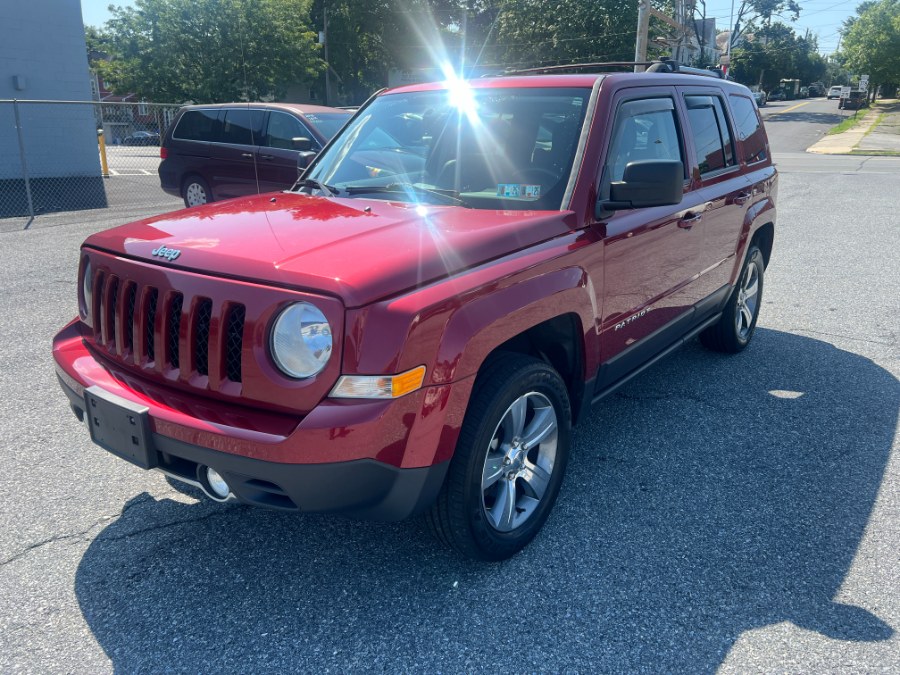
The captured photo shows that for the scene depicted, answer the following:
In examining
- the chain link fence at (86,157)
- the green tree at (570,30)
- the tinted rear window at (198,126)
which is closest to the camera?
the tinted rear window at (198,126)

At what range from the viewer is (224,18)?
122ft

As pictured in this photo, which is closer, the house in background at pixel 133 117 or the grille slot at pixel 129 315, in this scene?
the grille slot at pixel 129 315

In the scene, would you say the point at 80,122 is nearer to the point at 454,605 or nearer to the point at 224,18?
the point at 454,605

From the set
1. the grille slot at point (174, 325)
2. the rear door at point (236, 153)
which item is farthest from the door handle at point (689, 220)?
the rear door at point (236, 153)

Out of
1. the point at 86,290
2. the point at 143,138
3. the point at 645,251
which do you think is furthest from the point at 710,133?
the point at 143,138

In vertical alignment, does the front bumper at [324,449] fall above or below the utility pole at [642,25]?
below

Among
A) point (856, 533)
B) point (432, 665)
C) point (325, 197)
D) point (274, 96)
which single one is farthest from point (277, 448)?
point (274, 96)

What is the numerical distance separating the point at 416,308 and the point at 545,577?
1.25 metres

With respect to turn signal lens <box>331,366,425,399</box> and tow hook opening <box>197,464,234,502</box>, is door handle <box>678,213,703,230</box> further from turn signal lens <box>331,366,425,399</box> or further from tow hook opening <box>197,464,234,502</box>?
tow hook opening <box>197,464,234,502</box>

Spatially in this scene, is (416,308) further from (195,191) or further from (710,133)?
(195,191)

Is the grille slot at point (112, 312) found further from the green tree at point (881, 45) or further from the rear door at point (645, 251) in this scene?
the green tree at point (881, 45)

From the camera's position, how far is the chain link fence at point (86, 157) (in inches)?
527

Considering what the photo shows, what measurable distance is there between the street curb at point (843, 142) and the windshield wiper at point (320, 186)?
92.0 ft

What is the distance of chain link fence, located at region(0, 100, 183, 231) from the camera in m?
13.4
